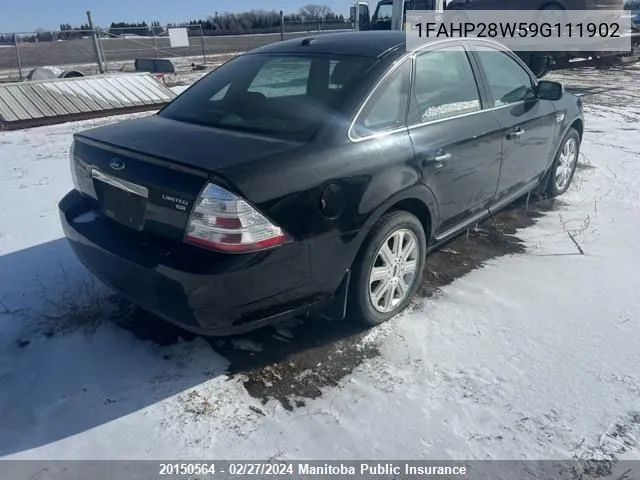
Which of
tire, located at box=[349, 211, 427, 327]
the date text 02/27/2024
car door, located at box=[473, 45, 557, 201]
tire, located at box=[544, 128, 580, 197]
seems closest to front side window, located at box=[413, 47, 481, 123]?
car door, located at box=[473, 45, 557, 201]

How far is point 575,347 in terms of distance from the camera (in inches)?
110

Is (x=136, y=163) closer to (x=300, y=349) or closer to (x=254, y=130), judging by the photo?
(x=254, y=130)

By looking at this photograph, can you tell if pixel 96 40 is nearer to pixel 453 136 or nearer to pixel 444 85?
pixel 444 85

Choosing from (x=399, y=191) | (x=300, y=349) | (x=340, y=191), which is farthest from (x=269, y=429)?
(x=399, y=191)

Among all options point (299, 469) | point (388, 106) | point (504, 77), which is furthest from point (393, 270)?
point (504, 77)

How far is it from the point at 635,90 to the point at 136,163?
13213mm

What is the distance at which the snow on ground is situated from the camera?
2.22 m

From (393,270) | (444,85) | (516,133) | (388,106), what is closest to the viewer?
(388,106)

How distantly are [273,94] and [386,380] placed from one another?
1830 mm

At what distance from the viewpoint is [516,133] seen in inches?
152

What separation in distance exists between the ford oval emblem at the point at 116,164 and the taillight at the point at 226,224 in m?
0.58

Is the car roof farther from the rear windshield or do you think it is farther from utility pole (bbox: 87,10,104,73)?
utility pole (bbox: 87,10,104,73)

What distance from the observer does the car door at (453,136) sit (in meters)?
3.06

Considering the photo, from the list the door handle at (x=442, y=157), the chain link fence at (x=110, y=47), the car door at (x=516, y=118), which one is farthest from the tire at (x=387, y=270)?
the chain link fence at (x=110, y=47)
